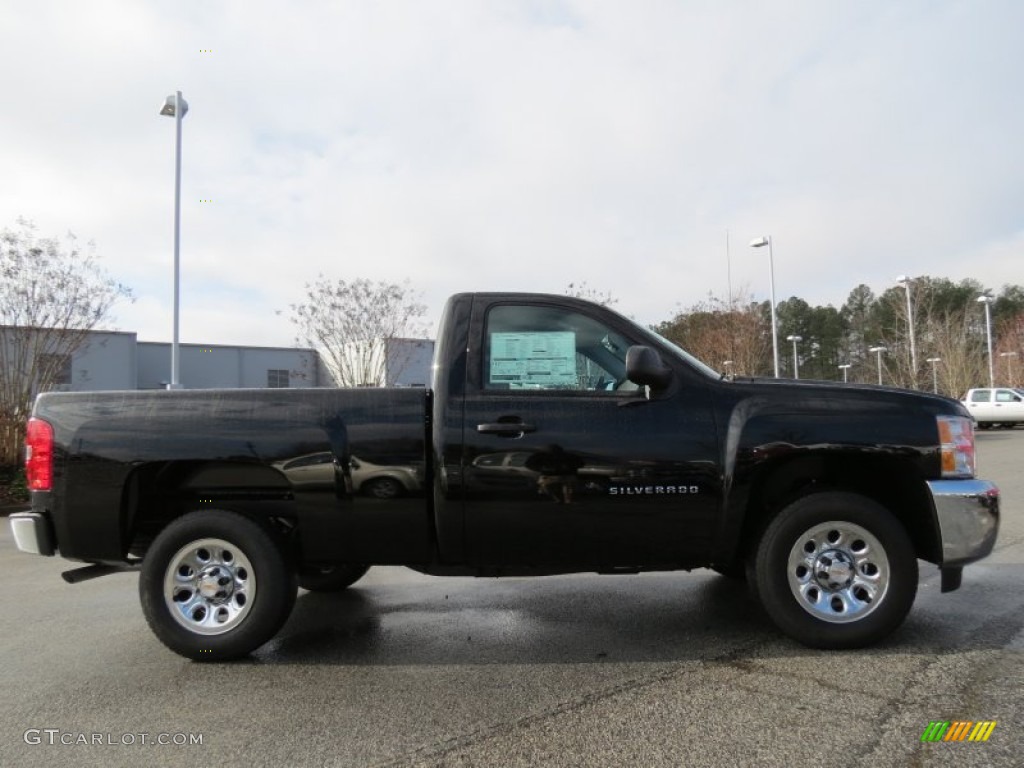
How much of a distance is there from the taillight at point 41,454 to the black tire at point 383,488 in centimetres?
179

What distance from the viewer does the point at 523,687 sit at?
352cm

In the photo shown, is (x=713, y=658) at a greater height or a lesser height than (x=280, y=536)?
lesser

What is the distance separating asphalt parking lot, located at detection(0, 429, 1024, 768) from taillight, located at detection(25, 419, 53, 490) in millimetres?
1028

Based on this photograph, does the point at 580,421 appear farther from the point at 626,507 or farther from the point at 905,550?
the point at 905,550

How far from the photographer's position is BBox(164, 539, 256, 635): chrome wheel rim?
13.1ft

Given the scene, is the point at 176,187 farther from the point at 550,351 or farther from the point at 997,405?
the point at 997,405

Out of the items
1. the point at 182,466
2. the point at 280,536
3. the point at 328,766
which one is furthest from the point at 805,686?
the point at 182,466

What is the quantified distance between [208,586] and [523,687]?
1.85 meters

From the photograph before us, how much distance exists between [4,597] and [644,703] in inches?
210

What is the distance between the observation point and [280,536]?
4.22 metres

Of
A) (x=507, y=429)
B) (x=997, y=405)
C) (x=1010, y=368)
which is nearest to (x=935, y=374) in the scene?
(x=1010, y=368)

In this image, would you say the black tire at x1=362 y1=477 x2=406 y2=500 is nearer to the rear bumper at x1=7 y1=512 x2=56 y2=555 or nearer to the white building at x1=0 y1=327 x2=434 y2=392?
the rear bumper at x1=7 y1=512 x2=56 y2=555

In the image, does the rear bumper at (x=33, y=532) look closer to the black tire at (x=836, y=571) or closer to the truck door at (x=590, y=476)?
the truck door at (x=590, y=476)

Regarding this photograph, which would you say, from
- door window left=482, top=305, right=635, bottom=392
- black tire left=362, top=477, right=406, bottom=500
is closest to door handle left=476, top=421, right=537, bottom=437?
door window left=482, top=305, right=635, bottom=392
